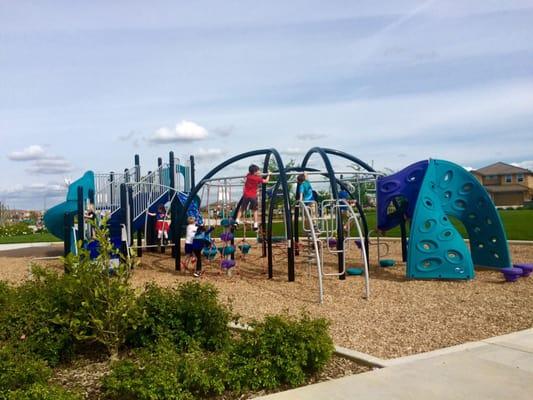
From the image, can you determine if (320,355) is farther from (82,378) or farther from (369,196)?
(369,196)

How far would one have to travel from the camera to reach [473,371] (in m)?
4.88

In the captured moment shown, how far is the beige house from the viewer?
80312 mm

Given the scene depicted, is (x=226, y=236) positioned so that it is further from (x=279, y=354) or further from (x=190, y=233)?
(x=279, y=354)

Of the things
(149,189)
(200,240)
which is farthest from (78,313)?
(149,189)

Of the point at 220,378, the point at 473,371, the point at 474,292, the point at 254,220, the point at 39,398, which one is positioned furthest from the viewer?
the point at 254,220

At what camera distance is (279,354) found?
16.0ft

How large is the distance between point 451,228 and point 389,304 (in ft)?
8.82

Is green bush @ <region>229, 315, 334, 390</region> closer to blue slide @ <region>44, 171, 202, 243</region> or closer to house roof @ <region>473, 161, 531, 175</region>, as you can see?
blue slide @ <region>44, 171, 202, 243</region>

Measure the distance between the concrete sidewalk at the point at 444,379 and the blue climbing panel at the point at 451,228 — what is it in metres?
4.43

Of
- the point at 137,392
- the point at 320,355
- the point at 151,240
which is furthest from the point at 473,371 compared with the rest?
the point at 151,240

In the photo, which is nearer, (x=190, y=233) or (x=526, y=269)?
(x=526, y=269)

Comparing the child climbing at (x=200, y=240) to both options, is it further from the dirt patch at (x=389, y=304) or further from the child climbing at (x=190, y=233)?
the dirt patch at (x=389, y=304)

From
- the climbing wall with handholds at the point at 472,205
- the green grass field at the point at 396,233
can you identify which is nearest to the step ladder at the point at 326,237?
the climbing wall with handholds at the point at 472,205

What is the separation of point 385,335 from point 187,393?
9.55ft
